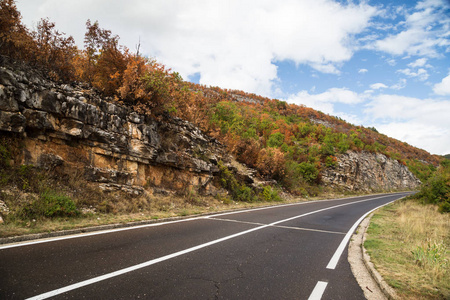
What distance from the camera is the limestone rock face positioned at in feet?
107

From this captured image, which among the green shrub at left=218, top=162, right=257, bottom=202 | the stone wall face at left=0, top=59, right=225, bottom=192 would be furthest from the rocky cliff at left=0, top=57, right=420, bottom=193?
the green shrub at left=218, top=162, right=257, bottom=202

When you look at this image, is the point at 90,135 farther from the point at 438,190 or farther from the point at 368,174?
the point at 368,174

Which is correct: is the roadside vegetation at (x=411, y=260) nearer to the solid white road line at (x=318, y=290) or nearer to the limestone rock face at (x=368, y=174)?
the solid white road line at (x=318, y=290)

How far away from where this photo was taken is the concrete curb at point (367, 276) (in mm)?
3876

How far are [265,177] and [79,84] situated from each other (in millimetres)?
14991

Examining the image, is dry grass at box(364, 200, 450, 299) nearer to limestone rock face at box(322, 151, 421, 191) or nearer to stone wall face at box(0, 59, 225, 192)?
stone wall face at box(0, 59, 225, 192)

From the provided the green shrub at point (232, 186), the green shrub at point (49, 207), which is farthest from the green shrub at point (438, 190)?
the green shrub at point (49, 207)

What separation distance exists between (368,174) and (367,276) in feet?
132

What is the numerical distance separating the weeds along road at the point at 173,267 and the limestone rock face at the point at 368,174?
27460 mm

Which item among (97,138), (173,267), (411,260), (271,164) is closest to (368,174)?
(271,164)

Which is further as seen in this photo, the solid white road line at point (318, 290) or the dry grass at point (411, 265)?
the dry grass at point (411, 265)

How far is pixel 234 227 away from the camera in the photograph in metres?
8.35

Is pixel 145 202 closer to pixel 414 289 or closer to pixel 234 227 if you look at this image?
pixel 234 227

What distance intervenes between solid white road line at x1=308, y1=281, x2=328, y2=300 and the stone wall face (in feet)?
26.0
